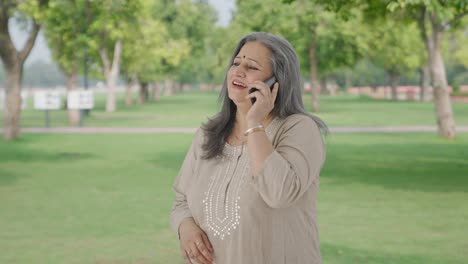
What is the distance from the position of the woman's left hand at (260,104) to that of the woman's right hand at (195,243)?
529 millimetres

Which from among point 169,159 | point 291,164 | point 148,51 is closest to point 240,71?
point 291,164

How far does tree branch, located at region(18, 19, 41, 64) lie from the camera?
969 inches

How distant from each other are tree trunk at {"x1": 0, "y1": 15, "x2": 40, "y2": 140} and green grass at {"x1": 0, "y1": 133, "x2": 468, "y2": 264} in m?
3.46

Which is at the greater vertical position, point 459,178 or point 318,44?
point 318,44

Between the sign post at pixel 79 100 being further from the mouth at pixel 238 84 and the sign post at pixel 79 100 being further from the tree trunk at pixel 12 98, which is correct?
the mouth at pixel 238 84

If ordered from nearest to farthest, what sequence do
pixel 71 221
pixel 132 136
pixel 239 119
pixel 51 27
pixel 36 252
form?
pixel 239 119
pixel 36 252
pixel 71 221
pixel 132 136
pixel 51 27

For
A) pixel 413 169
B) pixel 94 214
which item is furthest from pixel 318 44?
pixel 94 214

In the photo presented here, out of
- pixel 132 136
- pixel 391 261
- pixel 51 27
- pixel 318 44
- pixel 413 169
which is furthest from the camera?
pixel 318 44

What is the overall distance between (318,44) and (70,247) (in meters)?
38.1

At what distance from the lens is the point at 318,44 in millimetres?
45500

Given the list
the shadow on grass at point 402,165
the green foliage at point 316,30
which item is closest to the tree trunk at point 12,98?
the shadow on grass at point 402,165

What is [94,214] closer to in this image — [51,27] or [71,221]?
[71,221]

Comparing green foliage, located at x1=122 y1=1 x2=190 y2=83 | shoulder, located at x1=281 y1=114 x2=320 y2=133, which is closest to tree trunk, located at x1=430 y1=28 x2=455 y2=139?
shoulder, located at x1=281 y1=114 x2=320 y2=133

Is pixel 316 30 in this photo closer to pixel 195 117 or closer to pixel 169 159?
pixel 195 117
